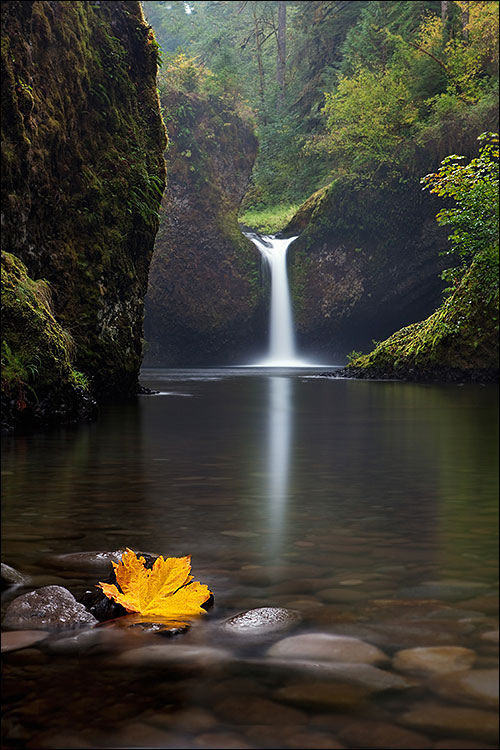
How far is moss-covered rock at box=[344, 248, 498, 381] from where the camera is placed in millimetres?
16344

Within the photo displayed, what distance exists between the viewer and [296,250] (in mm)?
31734

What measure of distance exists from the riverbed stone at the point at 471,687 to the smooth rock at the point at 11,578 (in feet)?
4.90

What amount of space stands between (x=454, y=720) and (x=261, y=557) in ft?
4.61

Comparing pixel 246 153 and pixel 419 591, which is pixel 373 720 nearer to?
pixel 419 591

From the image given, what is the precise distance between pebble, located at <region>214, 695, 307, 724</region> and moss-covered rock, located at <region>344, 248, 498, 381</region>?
15.0 meters

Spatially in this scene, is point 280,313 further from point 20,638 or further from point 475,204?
point 20,638

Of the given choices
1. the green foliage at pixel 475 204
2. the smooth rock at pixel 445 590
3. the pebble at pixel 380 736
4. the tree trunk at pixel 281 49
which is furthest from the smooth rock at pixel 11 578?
the tree trunk at pixel 281 49

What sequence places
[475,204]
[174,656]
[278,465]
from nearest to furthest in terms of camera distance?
[174,656], [278,465], [475,204]

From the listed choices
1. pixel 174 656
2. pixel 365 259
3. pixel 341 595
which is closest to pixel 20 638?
pixel 174 656

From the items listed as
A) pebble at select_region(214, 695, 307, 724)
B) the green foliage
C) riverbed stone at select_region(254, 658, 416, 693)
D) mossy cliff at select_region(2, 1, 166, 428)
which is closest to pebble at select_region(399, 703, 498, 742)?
riverbed stone at select_region(254, 658, 416, 693)

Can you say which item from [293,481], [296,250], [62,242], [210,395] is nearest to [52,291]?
[62,242]

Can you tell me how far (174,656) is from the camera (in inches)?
73.2

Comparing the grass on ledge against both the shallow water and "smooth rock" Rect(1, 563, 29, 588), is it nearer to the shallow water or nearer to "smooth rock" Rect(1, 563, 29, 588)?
the shallow water

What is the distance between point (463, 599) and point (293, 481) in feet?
8.13
